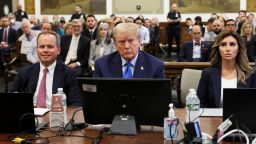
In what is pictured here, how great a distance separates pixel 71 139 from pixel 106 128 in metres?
0.27

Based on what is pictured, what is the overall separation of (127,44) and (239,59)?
1086 mm

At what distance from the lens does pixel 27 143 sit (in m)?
2.38

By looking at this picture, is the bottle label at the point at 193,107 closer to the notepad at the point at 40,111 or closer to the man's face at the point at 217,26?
the notepad at the point at 40,111

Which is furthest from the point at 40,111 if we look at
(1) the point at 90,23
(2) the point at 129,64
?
(1) the point at 90,23

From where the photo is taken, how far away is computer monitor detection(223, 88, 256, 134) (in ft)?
7.66

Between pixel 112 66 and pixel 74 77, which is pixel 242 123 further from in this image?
pixel 74 77

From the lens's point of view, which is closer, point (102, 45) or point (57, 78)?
point (57, 78)

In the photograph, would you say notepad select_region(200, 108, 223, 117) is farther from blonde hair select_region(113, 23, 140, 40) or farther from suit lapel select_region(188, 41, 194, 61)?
suit lapel select_region(188, 41, 194, 61)

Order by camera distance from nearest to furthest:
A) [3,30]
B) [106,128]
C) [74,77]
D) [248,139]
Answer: [248,139] → [106,128] → [74,77] → [3,30]

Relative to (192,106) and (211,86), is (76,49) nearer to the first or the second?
(211,86)

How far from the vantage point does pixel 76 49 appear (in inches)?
294

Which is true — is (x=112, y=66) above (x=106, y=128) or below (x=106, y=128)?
above

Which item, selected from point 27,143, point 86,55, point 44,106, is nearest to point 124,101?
point 27,143

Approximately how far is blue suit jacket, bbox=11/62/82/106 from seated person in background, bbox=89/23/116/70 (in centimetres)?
371
